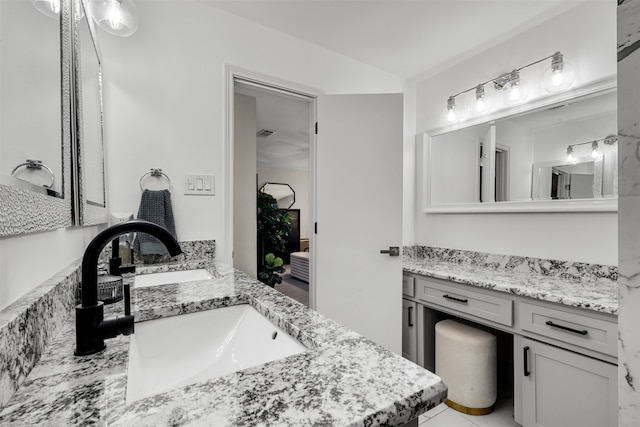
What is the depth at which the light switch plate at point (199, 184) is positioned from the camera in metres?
1.67

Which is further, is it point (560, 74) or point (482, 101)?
point (482, 101)

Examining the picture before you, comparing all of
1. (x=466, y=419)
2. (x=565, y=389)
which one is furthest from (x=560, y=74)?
(x=466, y=419)

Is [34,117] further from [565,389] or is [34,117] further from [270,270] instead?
[270,270]

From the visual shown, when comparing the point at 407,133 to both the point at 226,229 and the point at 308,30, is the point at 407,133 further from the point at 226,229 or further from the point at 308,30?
the point at 226,229

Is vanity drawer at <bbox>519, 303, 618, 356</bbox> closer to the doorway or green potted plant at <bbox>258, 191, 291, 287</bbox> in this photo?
the doorway

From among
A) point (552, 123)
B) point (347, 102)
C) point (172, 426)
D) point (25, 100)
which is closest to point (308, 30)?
point (347, 102)

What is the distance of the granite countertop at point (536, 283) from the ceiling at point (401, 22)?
1597 mm

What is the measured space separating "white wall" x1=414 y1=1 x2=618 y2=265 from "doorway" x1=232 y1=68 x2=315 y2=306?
1.14 metres

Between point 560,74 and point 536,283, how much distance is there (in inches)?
48.7

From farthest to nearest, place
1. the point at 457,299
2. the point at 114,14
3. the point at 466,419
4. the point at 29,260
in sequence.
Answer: the point at 457,299
the point at 466,419
the point at 114,14
the point at 29,260

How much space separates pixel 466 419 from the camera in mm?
→ 1618

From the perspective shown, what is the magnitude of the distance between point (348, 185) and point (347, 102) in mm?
604

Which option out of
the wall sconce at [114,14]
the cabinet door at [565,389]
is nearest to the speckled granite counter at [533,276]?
the cabinet door at [565,389]

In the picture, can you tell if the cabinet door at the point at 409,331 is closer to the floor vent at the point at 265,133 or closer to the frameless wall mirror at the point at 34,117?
the frameless wall mirror at the point at 34,117
